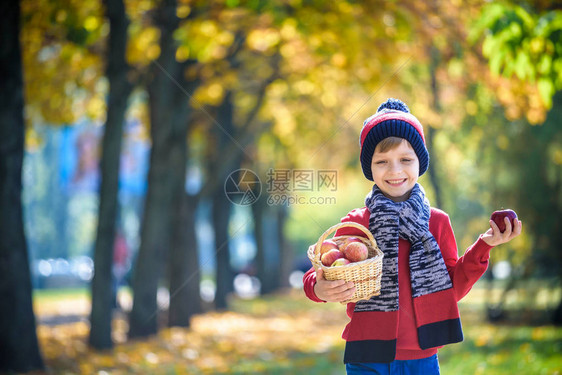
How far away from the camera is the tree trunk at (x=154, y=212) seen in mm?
11250

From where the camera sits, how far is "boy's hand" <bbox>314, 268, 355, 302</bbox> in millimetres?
2906

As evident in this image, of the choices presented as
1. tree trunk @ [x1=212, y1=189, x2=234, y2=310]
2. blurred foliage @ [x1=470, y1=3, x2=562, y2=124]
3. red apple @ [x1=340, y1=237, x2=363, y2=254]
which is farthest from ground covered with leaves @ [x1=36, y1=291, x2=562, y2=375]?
red apple @ [x1=340, y1=237, x2=363, y2=254]

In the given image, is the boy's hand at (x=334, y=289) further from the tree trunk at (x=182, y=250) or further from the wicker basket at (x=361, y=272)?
the tree trunk at (x=182, y=250)

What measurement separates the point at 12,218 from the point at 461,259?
5696 mm

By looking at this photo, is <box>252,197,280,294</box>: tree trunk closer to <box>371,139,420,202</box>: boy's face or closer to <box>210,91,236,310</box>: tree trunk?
<box>210,91,236,310</box>: tree trunk

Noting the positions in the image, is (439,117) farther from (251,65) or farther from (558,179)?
(251,65)

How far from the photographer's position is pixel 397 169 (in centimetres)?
315

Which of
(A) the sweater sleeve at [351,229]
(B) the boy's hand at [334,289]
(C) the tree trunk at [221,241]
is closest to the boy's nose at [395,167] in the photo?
(A) the sweater sleeve at [351,229]

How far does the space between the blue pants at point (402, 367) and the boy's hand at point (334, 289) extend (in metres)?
0.38

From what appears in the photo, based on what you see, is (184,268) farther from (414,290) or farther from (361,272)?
(361,272)

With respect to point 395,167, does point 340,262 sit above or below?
below

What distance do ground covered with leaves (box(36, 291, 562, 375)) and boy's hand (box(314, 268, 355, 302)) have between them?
4.91 meters

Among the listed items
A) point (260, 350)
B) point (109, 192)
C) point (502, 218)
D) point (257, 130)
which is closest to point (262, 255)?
point (257, 130)

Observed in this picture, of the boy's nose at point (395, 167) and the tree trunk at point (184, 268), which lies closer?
the boy's nose at point (395, 167)
